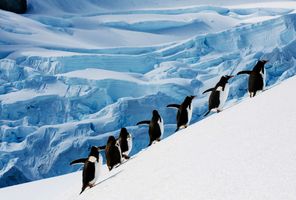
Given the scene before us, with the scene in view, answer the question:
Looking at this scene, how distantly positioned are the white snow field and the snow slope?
32.0 ft

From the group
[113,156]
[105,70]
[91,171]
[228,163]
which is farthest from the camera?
[105,70]

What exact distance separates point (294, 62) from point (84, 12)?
11783 millimetres

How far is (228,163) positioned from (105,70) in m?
15.1

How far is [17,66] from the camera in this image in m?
16.6

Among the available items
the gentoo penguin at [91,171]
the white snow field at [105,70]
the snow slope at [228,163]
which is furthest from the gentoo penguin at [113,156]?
the white snow field at [105,70]

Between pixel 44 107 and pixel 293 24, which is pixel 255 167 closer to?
pixel 44 107

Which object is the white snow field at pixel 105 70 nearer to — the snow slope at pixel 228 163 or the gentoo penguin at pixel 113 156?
the gentoo penguin at pixel 113 156

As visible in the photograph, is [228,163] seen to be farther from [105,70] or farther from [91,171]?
[105,70]

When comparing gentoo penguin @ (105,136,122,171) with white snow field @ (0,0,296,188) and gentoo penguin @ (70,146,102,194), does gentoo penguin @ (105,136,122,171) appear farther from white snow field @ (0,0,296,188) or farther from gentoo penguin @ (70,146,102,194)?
white snow field @ (0,0,296,188)

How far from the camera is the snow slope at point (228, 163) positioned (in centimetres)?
235

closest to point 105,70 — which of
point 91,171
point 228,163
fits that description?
point 91,171

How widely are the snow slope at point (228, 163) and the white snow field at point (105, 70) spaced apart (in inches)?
384

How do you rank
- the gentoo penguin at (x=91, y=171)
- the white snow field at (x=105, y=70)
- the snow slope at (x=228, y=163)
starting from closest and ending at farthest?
1. the snow slope at (x=228, y=163)
2. the gentoo penguin at (x=91, y=171)
3. the white snow field at (x=105, y=70)

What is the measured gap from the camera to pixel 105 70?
58.2 feet
